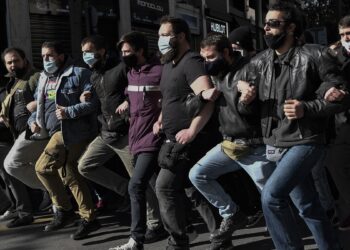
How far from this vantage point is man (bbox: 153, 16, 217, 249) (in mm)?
4004

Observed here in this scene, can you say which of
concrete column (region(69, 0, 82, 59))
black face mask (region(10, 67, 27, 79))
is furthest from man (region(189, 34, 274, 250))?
concrete column (region(69, 0, 82, 59))

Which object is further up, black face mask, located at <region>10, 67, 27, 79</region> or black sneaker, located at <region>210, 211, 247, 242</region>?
black face mask, located at <region>10, 67, 27, 79</region>

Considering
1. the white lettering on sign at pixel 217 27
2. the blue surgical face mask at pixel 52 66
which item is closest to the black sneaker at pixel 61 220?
the blue surgical face mask at pixel 52 66

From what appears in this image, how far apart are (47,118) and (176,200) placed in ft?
6.00

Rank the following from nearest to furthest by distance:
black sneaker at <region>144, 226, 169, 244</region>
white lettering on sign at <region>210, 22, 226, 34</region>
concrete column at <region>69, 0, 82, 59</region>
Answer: black sneaker at <region>144, 226, 169, 244</region>, concrete column at <region>69, 0, 82, 59</region>, white lettering on sign at <region>210, 22, 226, 34</region>

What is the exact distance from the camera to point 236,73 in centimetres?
389

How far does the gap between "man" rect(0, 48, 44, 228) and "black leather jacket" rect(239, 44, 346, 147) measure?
3.08m

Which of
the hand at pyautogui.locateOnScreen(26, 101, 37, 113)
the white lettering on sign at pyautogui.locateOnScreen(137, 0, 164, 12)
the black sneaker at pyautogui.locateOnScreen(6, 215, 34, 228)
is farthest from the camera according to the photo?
the white lettering on sign at pyautogui.locateOnScreen(137, 0, 164, 12)

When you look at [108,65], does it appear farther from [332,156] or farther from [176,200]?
[332,156]

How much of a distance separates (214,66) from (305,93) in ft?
2.72

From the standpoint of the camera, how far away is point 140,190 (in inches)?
172

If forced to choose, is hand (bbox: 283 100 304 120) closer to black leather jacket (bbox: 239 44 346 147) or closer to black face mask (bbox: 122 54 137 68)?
black leather jacket (bbox: 239 44 346 147)

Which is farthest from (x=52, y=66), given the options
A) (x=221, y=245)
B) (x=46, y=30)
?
(x=46, y=30)

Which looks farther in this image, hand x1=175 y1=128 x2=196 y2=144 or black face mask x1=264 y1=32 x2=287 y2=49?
hand x1=175 y1=128 x2=196 y2=144
